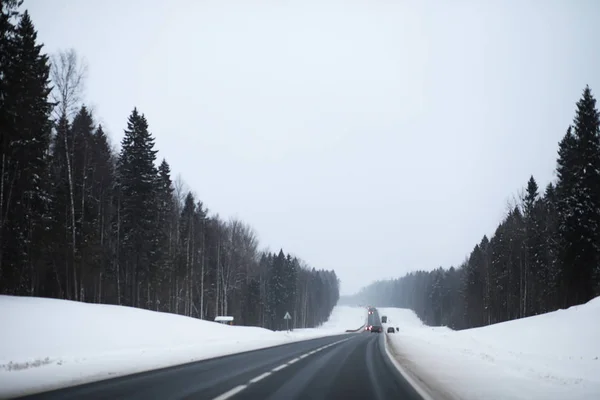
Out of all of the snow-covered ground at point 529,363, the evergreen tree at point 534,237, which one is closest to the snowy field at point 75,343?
the snow-covered ground at point 529,363

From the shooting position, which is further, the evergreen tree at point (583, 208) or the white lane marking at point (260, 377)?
the evergreen tree at point (583, 208)

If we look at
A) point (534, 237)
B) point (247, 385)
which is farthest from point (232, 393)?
point (534, 237)

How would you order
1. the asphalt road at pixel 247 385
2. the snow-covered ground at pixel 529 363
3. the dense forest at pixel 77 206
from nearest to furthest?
the asphalt road at pixel 247 385 < the snow-covered ground at pixel 529 363 < the dense forest at pixel 77 206

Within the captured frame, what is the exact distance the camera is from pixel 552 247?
5328cm

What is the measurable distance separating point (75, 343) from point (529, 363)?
18971mm

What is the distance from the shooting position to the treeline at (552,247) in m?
42.6

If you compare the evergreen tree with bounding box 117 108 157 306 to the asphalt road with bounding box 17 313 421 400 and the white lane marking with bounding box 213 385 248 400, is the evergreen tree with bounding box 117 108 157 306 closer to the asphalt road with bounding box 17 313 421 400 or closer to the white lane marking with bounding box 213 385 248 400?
the asphalt road with bounding box 17 313 421 400

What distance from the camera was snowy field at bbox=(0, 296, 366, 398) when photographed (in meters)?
12.8

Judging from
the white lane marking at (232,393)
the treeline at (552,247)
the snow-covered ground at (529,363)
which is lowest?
the snow-covered ground at (529,363)

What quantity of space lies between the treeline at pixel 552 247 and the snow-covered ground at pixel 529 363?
955 centimetres

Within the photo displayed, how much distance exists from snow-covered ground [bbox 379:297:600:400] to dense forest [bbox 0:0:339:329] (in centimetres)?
2079

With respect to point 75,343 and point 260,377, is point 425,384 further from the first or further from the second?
point 75,343

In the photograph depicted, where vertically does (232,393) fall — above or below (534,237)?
below

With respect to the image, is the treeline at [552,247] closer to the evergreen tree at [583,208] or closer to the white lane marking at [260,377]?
the evergreen tree at [583,208]
